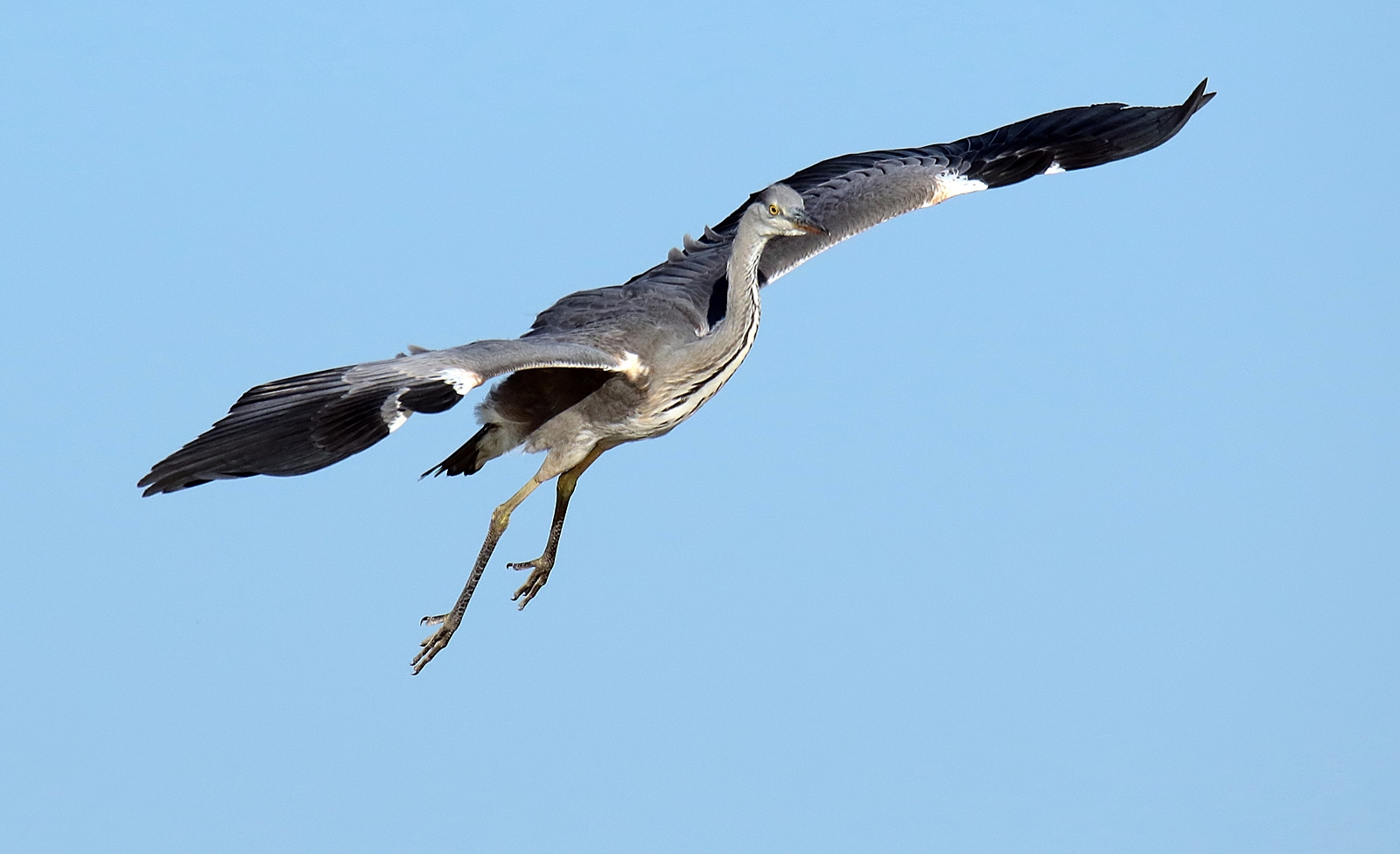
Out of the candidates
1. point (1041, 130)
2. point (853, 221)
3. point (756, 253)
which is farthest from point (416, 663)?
point (1041, 130)

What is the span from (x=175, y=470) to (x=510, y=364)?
2.31 meters

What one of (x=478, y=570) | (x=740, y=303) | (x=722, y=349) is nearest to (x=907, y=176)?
(x=740, y=303)

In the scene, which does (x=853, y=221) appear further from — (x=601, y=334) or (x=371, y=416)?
(x=371, y=416)

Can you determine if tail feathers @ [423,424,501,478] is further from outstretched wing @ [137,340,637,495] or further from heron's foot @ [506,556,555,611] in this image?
outstretched wing @ [137,340,637,495]

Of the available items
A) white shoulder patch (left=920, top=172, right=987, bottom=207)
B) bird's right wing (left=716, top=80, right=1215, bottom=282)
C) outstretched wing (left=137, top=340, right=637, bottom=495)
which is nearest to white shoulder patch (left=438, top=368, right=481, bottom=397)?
outstretched wing (left=137, top=340, right=637, bottom=495)

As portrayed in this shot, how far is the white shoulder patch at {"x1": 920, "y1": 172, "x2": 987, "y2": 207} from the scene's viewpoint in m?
16.1

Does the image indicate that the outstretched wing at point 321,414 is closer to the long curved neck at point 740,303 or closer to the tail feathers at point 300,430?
the tail feathers at point 300,430

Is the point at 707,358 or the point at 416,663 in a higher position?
the point at 707,358

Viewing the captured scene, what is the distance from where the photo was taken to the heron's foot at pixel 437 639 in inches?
527

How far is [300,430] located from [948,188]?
24.3 ft

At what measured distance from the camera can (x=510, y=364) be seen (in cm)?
1159

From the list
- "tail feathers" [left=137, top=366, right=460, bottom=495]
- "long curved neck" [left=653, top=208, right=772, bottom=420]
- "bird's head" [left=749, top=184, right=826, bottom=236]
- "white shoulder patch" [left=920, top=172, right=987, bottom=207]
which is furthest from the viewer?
"white shoulder patch" [left=920, top=172, right=987, bottom=207]

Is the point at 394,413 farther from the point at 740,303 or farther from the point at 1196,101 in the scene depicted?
the point at 1196,101

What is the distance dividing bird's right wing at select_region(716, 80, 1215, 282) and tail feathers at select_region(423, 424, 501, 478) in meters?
3.02
